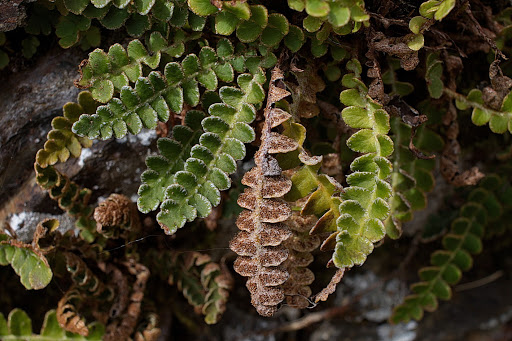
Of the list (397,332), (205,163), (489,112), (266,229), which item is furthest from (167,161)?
(397,332)

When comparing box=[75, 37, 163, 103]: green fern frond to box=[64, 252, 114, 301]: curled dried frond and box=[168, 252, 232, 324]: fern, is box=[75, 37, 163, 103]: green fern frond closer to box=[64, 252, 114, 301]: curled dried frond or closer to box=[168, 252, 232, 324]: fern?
box=[64, 252, 114, 301]: curled dried frond

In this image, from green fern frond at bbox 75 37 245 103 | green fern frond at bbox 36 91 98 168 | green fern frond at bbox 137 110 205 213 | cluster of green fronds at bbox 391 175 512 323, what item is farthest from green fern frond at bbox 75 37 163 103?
cluster of green fronds at bbox 391 175 512 323

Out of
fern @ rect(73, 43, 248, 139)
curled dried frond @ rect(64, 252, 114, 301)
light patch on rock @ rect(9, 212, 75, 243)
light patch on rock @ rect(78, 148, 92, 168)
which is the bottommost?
curled dried frond @ rect(64, 252, 114, 301)

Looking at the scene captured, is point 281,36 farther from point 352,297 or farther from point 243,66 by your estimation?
point 352,297

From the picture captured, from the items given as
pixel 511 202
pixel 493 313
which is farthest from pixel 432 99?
pixel 493 313

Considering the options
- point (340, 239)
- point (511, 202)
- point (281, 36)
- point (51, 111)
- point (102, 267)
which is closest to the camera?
point (340, 239)

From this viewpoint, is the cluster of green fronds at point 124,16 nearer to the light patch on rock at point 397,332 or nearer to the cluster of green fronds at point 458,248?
the cluster of green fronds at point 458,248

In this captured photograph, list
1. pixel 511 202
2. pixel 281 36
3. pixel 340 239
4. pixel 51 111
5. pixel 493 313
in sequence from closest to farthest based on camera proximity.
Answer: pixel 340 239 → pixel 281 36 → pixel 51 111 → pixel 511 202 → pixel 493 313
